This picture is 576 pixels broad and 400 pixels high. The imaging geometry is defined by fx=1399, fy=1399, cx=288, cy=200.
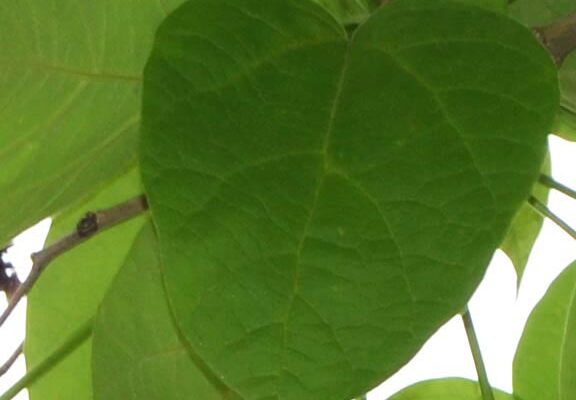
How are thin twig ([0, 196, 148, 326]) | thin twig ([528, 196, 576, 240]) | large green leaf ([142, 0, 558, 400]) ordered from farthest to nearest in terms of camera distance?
thin twig ([528, 196, 576, 240]), thin twig ([0, 196, 148, 326]), large green leaf ([142, 0, 558, 400])

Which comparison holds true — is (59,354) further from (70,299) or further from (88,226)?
(88,226)

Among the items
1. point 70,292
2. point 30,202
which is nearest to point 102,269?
point 70,292

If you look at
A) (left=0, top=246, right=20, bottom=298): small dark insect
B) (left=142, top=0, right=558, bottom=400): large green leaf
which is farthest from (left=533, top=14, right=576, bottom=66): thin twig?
(left=0, top=246, right=20, bottom=298): small dark insect

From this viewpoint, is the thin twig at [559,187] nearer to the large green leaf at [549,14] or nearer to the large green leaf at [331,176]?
the large green leaf at [549,14]

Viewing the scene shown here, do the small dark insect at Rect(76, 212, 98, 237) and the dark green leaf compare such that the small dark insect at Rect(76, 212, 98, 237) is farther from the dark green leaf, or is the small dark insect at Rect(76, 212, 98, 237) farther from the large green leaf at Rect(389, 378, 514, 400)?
the large green leaf at Rect(389, 378, 514, 400)

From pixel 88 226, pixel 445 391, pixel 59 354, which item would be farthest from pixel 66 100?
pixel 445 391

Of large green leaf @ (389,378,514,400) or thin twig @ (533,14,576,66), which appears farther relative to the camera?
large green leaf @ (389,378,514,400)

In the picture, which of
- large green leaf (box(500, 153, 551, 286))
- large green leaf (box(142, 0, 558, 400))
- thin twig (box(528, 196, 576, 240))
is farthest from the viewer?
large green leaf (box(500, 153, 551, 286))
